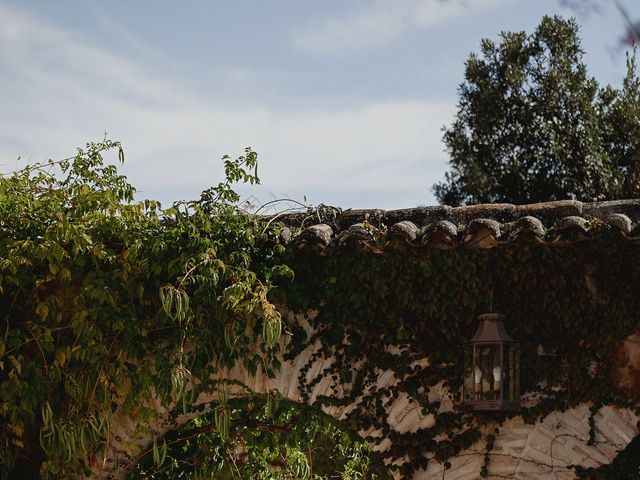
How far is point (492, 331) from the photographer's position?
4941mm

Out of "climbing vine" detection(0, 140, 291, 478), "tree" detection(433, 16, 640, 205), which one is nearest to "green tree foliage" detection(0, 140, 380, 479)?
"climbing vine" detection(0, 140, 291, 478)

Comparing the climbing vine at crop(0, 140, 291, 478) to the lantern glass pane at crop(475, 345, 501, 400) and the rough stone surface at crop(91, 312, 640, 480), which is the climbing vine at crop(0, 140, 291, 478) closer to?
the rough stone surface at crop(91, 312, 640, 480)

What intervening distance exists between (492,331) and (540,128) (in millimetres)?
10393

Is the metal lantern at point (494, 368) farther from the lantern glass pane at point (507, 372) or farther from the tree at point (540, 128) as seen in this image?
the tree at point (540, 128)

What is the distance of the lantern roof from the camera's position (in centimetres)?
492

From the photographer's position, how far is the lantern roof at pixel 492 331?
492 centimetres

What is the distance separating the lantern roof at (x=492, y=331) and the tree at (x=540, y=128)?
9653 mm

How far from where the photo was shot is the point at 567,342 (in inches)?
200

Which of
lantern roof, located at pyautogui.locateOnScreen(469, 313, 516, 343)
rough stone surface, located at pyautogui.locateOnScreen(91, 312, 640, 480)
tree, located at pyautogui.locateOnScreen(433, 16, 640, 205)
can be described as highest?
tree, located at pyautogui.locateOnScreen(433, 16, 640, 205)

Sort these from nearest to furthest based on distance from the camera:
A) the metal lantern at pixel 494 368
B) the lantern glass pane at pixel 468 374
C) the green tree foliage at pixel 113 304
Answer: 1. the metal lantern at pixel 494 368
2. the lantern glass pane at pixel 468 374
3. the green tree foliage at pixel 113 304

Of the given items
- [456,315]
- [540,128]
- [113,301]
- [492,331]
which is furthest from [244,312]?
[540,128]

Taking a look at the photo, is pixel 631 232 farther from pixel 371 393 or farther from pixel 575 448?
pixel 371 393

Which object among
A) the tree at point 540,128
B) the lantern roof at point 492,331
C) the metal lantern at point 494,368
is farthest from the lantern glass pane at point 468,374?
the tree at point 540,128

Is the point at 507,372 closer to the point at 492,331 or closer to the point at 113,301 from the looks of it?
the point at 492,331
